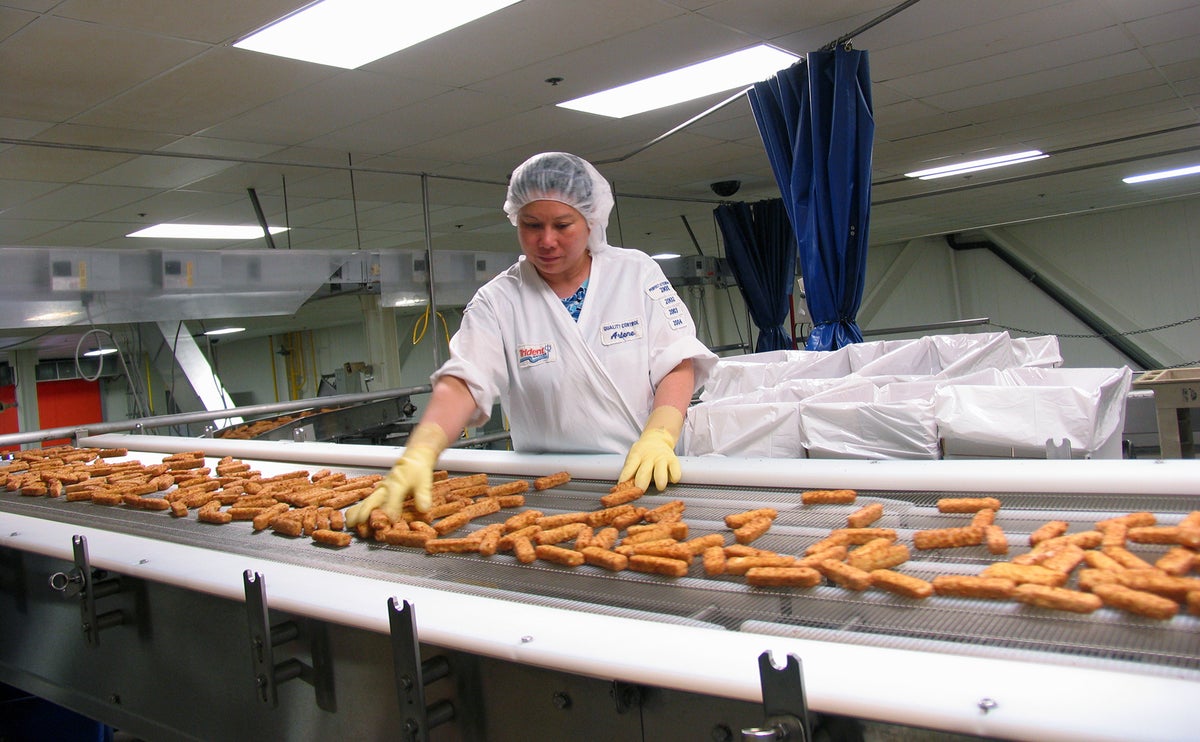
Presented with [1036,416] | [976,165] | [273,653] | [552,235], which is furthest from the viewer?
[976,165]

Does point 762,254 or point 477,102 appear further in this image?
point 762,254

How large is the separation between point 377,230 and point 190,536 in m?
6.86

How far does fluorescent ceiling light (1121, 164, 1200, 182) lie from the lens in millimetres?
9082

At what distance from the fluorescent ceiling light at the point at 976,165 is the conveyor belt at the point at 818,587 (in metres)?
7.20

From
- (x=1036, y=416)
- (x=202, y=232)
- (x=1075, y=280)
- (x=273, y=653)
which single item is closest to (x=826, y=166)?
(x=1036, y=416)

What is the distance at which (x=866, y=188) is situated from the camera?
3.77 metres

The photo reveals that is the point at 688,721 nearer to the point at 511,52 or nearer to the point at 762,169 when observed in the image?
the point at 511,52

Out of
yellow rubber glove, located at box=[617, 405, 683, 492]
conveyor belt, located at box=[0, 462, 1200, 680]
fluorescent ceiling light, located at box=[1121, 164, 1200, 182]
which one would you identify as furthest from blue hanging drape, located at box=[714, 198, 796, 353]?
conveyor belt, located at box=[0, 462, 1200, 680]

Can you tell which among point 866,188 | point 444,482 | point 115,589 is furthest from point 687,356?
point 866,188

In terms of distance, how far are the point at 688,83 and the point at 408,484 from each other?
3528 mm

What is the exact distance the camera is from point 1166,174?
9344 millimetres

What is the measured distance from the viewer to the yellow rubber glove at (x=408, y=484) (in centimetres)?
168

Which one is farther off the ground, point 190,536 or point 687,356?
point 687,356

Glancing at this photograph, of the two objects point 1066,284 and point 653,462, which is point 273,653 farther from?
point 1066,284
